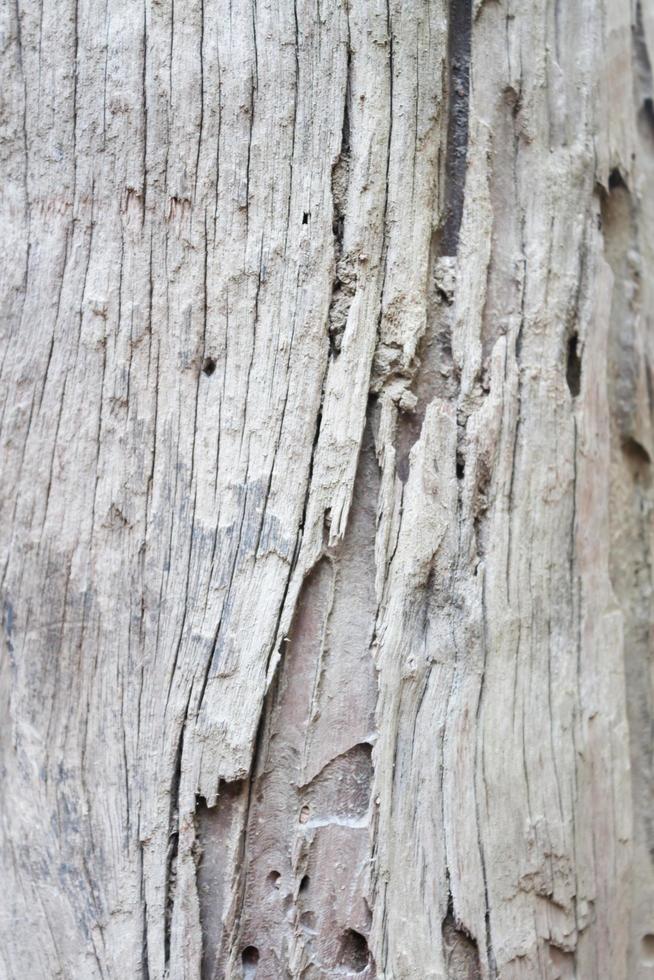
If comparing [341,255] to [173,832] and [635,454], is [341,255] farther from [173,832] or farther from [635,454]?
[173,832]

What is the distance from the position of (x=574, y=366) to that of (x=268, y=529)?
570 millimetres

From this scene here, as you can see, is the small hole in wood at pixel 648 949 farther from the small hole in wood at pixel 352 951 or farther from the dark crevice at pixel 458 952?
the small hole in wood at pixel 352 951

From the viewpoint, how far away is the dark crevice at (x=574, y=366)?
4.22 ft

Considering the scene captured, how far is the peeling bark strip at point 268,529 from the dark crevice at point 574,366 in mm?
104

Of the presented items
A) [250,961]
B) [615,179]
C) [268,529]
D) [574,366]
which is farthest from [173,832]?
[615,179]

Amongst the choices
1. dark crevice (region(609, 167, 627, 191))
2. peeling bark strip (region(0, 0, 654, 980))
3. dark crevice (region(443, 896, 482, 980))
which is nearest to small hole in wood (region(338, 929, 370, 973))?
peeling bark strip (region(0, 0, 654, 980))

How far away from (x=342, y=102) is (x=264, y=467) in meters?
0.54

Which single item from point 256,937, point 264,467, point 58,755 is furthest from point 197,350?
point 256,937

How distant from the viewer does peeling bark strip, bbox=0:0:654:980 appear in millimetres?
1087

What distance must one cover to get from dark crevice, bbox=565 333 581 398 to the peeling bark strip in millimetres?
104

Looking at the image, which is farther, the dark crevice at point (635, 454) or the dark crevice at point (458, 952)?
the dark crevice at point (635, 454)

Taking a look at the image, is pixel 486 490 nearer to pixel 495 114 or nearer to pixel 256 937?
pixel 495 114

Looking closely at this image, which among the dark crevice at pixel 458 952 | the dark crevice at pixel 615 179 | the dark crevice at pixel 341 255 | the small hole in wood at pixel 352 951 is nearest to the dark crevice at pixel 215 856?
the small hole in wood at pixel 352 951

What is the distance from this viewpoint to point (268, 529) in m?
1.11
